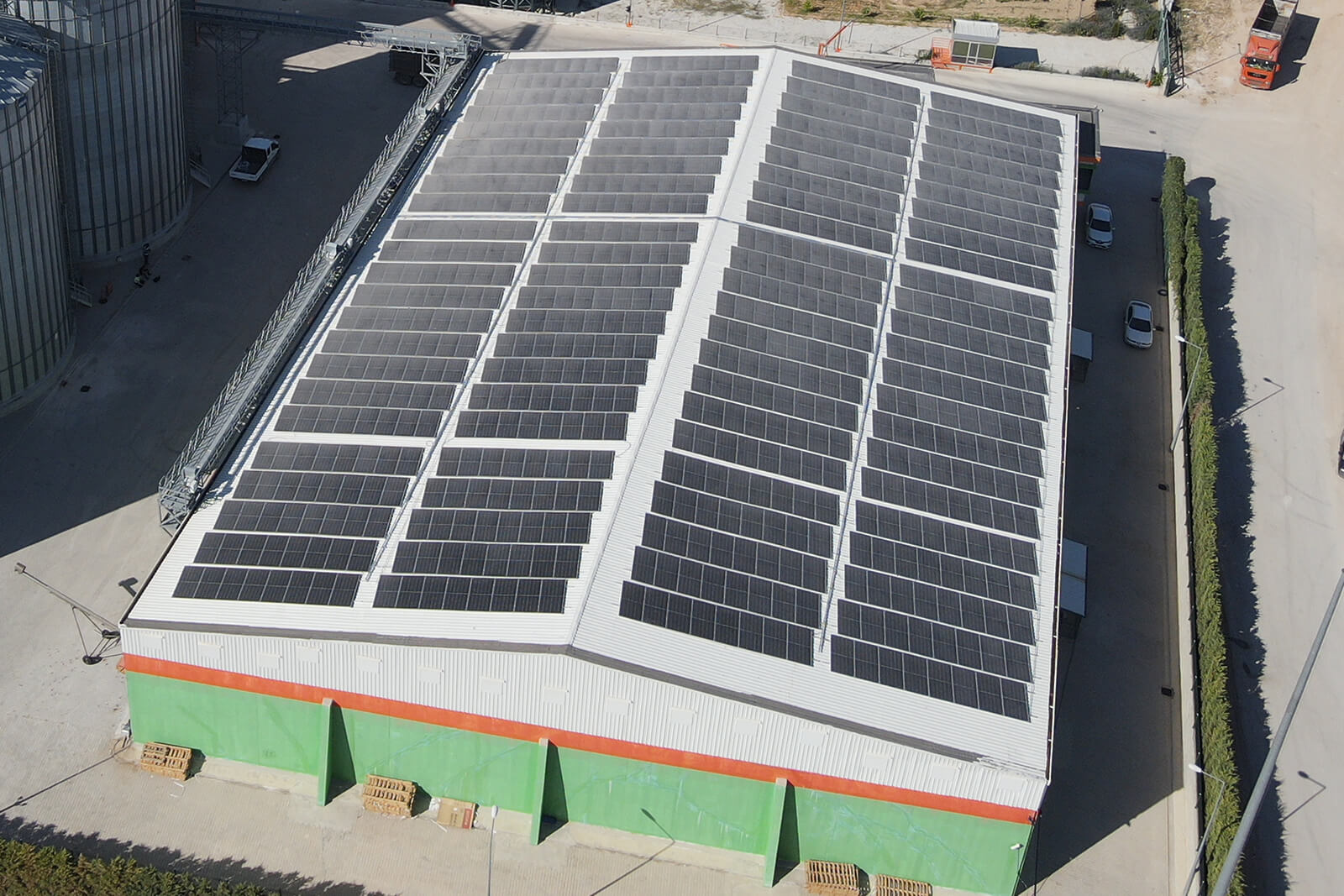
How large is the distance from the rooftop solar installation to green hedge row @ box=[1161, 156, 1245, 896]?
7636 mm

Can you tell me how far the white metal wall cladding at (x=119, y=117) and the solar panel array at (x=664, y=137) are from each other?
65.3 feet

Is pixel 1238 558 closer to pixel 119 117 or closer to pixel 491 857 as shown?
pixel 491 857

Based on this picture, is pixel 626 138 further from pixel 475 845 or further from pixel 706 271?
pixel 475 845

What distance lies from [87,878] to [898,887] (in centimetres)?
2378

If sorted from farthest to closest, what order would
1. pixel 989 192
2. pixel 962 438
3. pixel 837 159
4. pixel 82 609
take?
pixel 989 192, pixel 837 159, pixel 82 609, pixel 962 438

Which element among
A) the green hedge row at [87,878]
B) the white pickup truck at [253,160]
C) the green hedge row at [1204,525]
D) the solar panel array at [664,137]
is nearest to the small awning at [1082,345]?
the green hedge row at [1204,525]

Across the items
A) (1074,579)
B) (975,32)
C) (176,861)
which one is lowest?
(176,861)

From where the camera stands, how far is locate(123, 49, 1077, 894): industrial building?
3825 cm

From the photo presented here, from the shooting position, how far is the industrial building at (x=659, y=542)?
38250mm

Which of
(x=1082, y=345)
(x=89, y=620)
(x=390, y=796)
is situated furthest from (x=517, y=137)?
(x=390, y=796)

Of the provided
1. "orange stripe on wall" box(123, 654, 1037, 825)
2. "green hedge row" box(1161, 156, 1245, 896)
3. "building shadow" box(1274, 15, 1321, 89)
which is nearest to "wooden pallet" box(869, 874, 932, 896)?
"orange stripe on wall" box(123, 654, 1037, 825)

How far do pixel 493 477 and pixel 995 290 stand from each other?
2197 centimetres

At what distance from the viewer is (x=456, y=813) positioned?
1642 inches

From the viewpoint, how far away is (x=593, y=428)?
4338 cm
